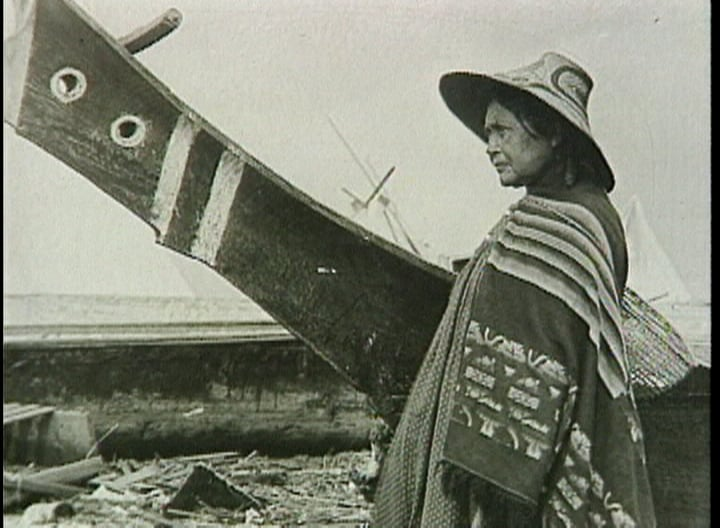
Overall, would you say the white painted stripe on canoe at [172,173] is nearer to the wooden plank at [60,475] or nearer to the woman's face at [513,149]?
the wooden plank at [60,475]

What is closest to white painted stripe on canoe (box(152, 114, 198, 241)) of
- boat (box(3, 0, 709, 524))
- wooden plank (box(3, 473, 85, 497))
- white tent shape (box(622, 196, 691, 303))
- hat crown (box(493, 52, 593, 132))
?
boat (box(3, 0, 709, 524))

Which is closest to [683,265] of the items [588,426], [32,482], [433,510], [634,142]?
[634,142]

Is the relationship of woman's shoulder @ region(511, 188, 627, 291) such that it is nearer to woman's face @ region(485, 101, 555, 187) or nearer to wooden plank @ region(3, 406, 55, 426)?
woman's face @ region(485, 101, 555, 187)

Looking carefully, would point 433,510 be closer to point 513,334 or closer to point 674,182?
point 513,334

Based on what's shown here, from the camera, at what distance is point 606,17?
275cm

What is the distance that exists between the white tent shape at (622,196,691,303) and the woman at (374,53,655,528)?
0.22 feet

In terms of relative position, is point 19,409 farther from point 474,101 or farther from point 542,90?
point 542,90

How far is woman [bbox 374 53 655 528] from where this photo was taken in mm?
2430

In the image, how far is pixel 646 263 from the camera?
106 inches

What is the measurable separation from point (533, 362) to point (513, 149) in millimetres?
514

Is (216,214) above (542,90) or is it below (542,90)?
below

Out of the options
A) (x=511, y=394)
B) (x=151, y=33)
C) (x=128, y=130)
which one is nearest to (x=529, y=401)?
(x=511, y=394)

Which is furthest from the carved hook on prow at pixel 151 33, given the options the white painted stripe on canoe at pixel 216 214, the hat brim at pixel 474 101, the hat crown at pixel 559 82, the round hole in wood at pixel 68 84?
the hat crown at pixel 559 82

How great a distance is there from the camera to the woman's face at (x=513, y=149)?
260 cm
